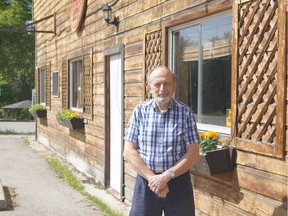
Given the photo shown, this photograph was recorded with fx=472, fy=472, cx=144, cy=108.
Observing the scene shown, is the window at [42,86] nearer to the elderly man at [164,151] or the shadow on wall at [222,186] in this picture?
the shadow on wall at [222,186]

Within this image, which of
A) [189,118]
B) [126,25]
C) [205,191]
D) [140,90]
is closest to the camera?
[189,118]

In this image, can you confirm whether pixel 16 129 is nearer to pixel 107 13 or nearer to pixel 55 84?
pixel 55 84

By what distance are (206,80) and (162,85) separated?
58.3 inches

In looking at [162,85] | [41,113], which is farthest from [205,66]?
[41,113]

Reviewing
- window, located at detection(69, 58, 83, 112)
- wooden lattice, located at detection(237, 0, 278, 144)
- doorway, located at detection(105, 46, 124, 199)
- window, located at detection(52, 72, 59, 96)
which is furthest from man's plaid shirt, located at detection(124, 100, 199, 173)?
window, located at detection(52, 72, 59, 96)

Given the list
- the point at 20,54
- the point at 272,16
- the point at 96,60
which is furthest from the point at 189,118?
the point at 20,54

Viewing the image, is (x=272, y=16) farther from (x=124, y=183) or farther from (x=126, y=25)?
(x=124, y=183)

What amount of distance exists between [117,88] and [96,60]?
1.25 meters

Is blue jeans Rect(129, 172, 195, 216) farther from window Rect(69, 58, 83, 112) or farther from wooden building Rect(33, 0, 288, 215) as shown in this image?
window Rect(69, 58, 83, 112)

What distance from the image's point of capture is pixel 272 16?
3617 millimetres

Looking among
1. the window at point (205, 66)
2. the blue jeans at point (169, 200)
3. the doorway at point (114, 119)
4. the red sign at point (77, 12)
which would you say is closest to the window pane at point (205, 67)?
the window at point (205, 66)

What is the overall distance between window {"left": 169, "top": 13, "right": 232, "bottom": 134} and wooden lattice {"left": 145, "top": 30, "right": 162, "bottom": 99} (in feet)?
0.66

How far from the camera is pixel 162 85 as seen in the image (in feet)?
11.0

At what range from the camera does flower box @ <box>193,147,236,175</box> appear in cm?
405
